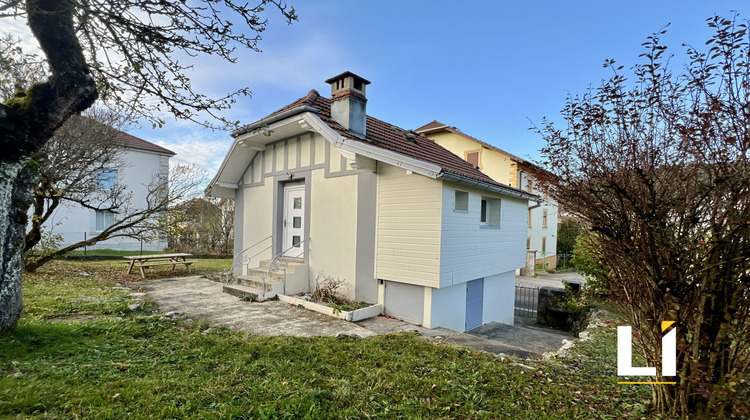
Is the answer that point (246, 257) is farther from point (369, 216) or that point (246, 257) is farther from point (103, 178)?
point (103, 178)

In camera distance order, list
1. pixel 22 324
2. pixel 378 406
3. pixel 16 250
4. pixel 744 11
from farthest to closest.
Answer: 1. pixel 22 324
2. pixel 16 250
3. pixel 378 406
4. pixel 744 11

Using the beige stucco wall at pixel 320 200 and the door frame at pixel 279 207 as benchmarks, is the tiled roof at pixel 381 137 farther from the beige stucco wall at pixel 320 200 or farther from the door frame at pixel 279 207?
the door frame at pixel 279 207

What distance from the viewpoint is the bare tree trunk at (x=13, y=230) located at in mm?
3908

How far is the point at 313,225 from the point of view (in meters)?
9.41

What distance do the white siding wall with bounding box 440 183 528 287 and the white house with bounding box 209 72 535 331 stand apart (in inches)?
1.4

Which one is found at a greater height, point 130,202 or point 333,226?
point 130,202

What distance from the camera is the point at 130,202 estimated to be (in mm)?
19750

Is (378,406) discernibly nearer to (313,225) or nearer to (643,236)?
(643,236)

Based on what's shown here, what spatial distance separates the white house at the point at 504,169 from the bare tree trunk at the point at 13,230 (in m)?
20.2

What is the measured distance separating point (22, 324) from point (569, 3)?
12.7 meters

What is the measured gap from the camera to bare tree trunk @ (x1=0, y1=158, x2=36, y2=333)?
391 cm

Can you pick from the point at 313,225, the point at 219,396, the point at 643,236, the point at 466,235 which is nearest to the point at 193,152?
the point at 313,225

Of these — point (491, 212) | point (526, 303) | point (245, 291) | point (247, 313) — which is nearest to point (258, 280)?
point (245, 291)

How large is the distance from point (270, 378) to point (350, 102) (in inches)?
275
